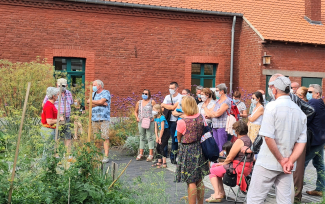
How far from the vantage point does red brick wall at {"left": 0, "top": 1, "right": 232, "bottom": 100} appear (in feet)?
43.9

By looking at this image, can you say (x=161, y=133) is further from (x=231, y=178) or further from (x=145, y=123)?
(x=231, y=178)

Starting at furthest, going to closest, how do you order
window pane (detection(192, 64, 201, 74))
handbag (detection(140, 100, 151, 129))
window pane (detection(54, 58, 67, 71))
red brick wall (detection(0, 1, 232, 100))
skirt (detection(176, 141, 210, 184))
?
1. window pane (detection(192, 64, 201, 74))
2. window pane (detection(54, 58, 67, 71))
3. red brick wall (detection(0, 1, 232, 100))
4. handbag (detection(140, 100, 151, 129))
5. skirt (detection(176, 141, 210, 184))

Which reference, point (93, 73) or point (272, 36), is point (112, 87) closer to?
point (93, 73)

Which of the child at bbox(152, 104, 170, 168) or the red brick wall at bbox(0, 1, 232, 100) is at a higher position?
the red brick wall at bbox(0, 1, 232, 100)

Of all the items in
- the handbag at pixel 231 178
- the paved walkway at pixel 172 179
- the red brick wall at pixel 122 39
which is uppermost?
the red brick wall at pixel 122 39

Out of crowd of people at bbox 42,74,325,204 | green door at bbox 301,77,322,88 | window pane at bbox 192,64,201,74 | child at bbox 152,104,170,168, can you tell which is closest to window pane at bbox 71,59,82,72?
window pane at bbox 192,64,201,74

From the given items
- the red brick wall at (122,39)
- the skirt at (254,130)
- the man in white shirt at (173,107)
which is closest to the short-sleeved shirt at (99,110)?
the man in white shirt at (173,107)

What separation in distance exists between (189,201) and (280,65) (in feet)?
40.8

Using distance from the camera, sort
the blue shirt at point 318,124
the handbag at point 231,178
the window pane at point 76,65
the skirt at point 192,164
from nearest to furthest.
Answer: the skirt at point 192,164 < the handbag at point 231,178 < the blue shirt at point 318,124 < the window pane at point 76,65

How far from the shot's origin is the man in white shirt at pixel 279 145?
161 inches

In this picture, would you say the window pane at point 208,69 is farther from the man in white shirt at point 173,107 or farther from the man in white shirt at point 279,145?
the man in white shirt at point 279,145

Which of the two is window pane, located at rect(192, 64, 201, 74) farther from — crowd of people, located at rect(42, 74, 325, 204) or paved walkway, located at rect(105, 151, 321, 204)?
paved walkway, located at rect(105, 151, 321, 204)

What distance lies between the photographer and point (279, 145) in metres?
4.14

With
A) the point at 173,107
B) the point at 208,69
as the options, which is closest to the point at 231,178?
the point at 173,107
